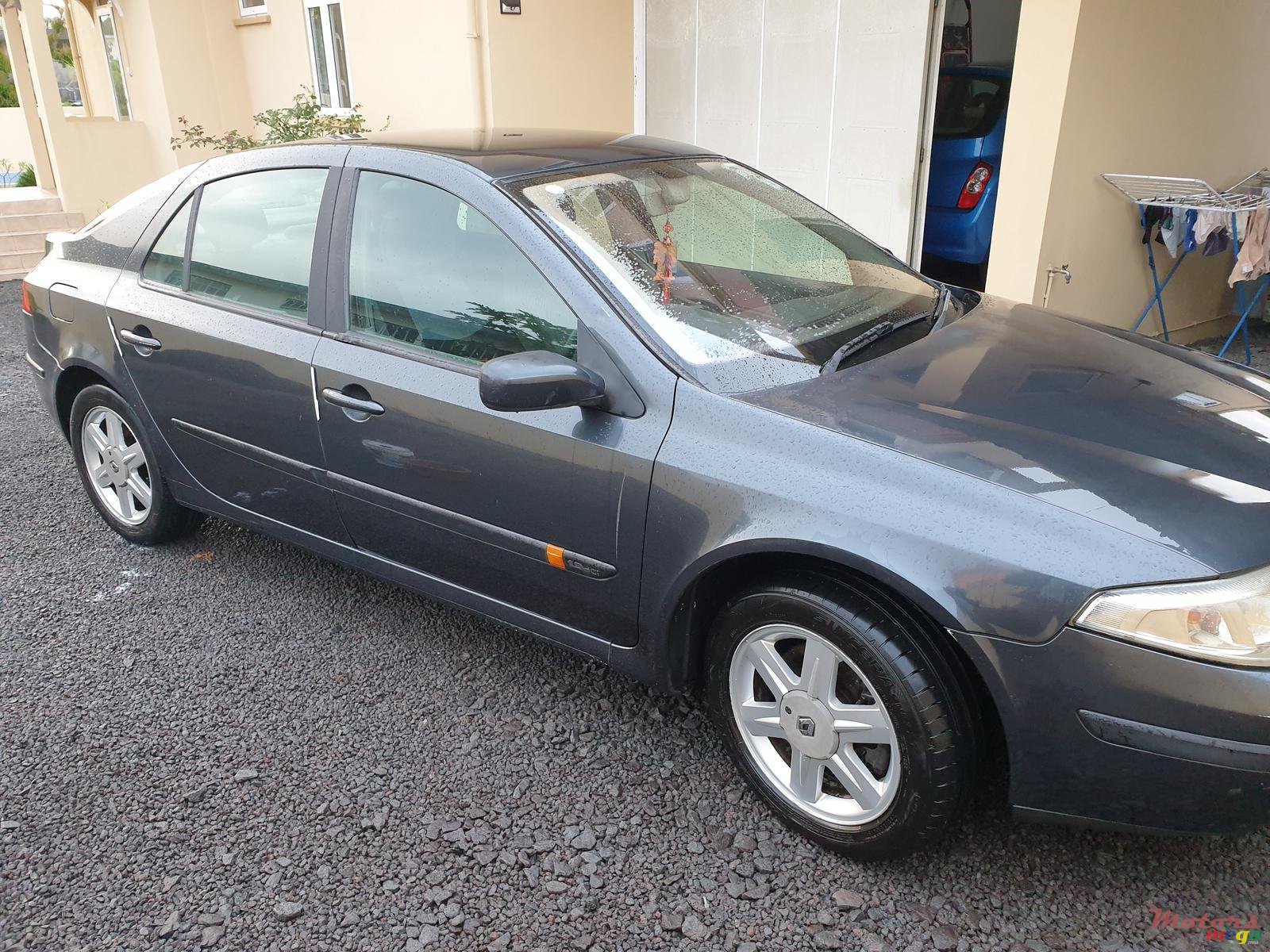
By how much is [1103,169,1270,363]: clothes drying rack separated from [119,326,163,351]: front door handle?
4.81 m

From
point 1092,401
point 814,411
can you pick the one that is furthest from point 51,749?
point 1092,401

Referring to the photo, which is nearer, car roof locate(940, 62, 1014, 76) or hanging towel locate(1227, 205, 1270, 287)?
hanging towel locate(1227, 205, 1270, 287)

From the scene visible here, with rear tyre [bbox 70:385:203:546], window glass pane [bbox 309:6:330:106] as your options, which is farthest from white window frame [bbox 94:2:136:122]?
rear tyre [bbox 70:385:203:546]

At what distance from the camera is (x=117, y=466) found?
3809 mm

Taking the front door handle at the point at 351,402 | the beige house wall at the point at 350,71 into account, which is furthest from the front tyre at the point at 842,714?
the beige house wall at the point at 350,71

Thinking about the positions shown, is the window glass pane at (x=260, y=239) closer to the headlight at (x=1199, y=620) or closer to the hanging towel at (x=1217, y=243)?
the headlight at (x=1199, y=620)

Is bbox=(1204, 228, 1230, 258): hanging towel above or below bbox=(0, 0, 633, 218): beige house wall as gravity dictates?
below

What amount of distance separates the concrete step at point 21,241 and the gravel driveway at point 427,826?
882 cm

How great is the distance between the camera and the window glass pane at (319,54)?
9523 millimetres

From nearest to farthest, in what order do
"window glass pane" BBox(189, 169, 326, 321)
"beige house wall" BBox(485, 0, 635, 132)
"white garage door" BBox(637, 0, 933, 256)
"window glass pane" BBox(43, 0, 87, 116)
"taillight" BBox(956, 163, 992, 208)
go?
A: 1. "window glass pane" BBox(189, 169, 326, 321)
2. "white garage door" BBox(637, 0, 933, 256)
3. "taillight" BBox(956, 163, 992, 208)
4. "beige house wall" BBox(485, 0, 635, 132)
5. "window glass pane" BBox(43, 0, 87, 116)

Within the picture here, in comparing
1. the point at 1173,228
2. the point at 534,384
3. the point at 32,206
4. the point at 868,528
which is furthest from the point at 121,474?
the point at 32,206

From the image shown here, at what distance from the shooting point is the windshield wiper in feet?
8.11

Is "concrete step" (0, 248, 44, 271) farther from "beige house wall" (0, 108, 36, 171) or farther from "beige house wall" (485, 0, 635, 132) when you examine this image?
"beige house wall" (0, 108, 36, 171)

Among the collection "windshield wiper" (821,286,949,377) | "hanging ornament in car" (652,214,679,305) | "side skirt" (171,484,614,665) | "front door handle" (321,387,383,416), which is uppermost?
"hanging ornament in car" (652,214,679,305)
